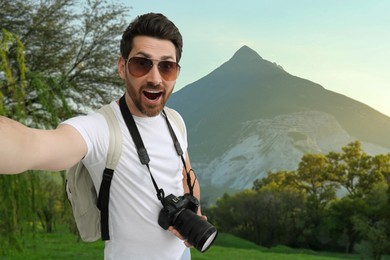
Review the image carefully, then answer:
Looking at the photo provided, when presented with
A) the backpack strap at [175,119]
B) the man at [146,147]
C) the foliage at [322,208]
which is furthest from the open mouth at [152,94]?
the foliage at [322,208]

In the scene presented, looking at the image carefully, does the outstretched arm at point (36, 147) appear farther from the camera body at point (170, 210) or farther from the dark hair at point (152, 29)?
the dark hair at point (152, 29)

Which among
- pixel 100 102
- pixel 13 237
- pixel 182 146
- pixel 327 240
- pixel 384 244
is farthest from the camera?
pixel 327 240

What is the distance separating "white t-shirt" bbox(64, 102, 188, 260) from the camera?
75.8 inches

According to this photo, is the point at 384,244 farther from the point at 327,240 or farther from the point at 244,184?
the point at 244,184

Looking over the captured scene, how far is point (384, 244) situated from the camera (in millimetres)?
33906

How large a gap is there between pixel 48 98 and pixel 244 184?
180 meters

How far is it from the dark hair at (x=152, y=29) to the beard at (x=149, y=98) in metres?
0.18

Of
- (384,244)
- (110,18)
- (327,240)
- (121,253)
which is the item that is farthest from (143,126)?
(327,240)

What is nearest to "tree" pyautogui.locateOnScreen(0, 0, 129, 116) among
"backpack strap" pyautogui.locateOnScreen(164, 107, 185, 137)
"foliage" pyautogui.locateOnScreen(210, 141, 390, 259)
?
"backpack strap" pyautogui.locateOnScreen(164, 107, 185, 137)

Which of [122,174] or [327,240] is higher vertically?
[122,174]

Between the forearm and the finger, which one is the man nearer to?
the finger

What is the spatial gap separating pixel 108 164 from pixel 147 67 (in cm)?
38

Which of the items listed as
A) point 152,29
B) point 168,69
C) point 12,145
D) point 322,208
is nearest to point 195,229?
point 168,69

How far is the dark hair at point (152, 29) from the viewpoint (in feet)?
6.71
